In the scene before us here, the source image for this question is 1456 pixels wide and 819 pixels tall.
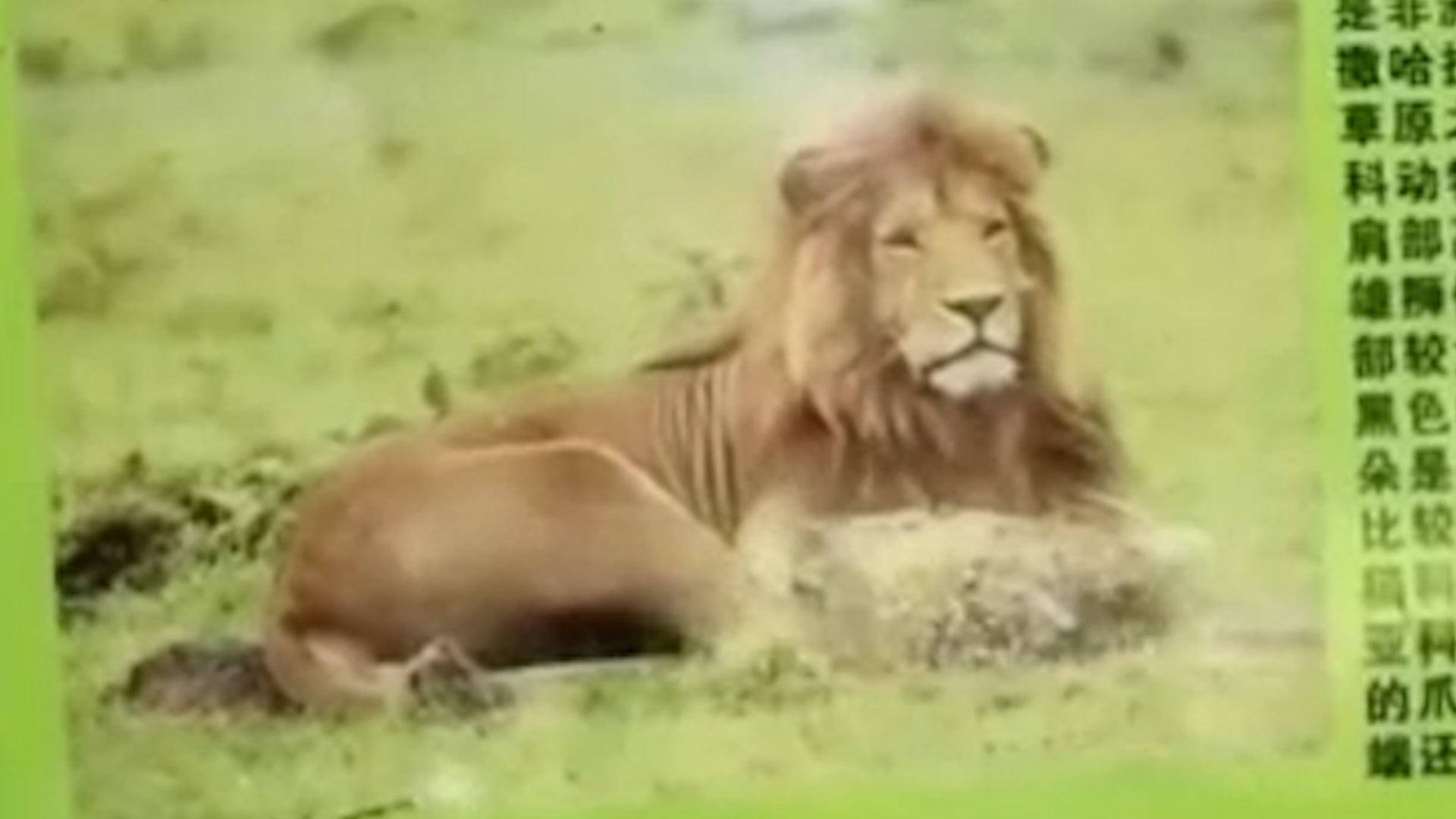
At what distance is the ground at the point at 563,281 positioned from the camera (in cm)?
61

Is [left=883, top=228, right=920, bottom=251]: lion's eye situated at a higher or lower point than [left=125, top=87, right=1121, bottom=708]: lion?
higher

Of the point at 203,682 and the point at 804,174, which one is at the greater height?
the point at 804,174

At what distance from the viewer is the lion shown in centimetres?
61

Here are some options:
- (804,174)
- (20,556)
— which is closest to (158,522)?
(20,556)

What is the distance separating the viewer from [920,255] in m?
0.62

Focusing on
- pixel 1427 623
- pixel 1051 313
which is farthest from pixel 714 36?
pixel 1427 623

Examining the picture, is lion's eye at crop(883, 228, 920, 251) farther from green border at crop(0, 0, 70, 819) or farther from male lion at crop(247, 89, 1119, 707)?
green border at crop(0, 0, 70, 819)

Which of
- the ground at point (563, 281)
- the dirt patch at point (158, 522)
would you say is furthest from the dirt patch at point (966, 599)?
the dirt patch at point (158, 522)

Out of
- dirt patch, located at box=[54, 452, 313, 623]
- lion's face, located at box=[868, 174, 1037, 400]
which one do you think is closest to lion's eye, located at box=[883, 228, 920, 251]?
lion's face, located at box=[868, 174, 1037, 400]

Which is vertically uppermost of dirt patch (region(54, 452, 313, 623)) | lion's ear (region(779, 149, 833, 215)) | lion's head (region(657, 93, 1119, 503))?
lion's ear (region(779, 149, 833, 215))

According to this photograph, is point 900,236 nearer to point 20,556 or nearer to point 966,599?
point 966,599

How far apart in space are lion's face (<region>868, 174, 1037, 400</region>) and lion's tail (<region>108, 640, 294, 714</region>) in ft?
0.51

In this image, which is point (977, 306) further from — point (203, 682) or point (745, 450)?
point (203, 682)

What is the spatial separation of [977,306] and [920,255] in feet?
0.05
